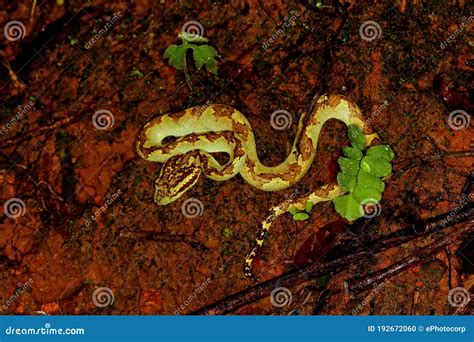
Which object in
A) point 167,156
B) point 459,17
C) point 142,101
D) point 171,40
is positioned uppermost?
point 459,17

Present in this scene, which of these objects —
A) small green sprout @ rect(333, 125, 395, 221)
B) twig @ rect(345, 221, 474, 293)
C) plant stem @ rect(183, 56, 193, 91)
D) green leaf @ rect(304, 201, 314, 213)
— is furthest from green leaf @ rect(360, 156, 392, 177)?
plant stem @ rect(183, 56, 193, 91)

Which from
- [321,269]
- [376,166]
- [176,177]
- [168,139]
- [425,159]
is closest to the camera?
[376,166]

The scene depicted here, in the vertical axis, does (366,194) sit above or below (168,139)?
above

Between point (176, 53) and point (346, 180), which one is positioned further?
point (176, 53)

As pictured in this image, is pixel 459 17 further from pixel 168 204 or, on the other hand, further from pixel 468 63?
pixel 168 204

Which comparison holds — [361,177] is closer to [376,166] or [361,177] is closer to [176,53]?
[376,166]

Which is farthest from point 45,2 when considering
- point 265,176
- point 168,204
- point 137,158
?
point 265,176

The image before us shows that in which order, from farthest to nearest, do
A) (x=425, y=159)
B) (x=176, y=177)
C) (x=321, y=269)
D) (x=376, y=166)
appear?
(x=425, y=159) → (x=321, y=269) → (x=176, y=177) → (x=376, y=166)

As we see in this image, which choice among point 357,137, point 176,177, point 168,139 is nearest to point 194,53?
point 168,139
